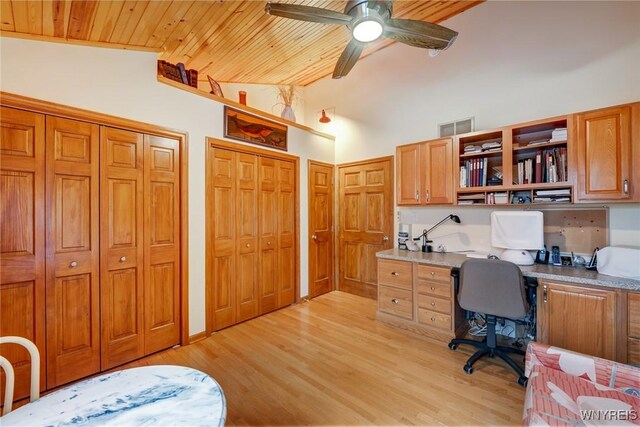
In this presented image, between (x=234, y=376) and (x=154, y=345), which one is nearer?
(x=234, y=376)

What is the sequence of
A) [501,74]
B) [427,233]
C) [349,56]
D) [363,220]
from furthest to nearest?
[363,220] → [427,233] → [501,74] → [349,56]

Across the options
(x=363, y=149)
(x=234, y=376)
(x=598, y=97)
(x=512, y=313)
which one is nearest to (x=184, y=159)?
(x=234, y=376)

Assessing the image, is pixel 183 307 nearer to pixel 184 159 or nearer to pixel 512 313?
pixel 184 159

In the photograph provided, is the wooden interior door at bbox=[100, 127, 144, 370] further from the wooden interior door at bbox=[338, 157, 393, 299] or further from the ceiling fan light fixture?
the wooden interior door at bbox=[338, 157, 393, 299]

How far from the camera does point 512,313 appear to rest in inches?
82.0

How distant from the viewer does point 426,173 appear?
3.10 m

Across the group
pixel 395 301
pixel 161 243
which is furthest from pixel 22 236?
pixel 395 301

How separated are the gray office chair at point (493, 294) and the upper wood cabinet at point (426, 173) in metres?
0.96

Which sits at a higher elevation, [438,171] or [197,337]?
[438,171]

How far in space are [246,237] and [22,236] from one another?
183cm

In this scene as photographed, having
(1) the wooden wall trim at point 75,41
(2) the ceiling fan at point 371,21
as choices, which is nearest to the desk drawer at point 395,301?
(2) the ceiling fan at point 371,21

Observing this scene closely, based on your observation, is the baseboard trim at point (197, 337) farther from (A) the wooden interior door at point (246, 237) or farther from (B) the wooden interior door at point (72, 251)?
(B) the wooden interior door at point (72, 251)

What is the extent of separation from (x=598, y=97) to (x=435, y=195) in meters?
1.57

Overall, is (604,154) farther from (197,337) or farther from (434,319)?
(197,337)
